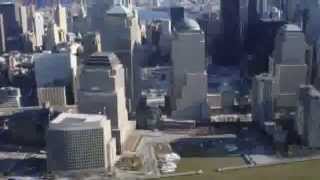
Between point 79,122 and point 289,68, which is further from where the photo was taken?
point 289,68

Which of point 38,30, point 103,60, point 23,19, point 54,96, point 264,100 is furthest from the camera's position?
point 23,19

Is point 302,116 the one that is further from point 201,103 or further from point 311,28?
point 311,28

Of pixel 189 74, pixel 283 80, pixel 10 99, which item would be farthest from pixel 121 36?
pixel 283 80

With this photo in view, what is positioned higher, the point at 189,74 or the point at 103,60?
the point at 103,60

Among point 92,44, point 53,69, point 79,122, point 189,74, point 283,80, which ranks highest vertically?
point 92,44

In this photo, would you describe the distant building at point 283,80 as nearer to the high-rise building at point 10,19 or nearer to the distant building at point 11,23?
the distant building at point 11,23

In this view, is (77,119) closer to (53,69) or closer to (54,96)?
(54,96)

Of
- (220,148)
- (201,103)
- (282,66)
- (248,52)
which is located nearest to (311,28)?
(248,52)
